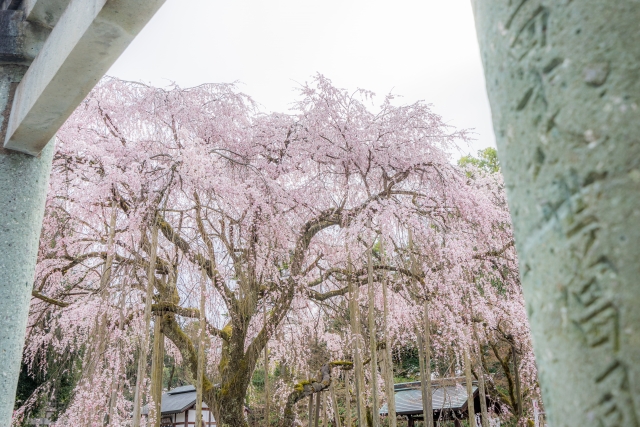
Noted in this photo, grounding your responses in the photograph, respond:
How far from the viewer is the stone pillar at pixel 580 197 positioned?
0.34 metres

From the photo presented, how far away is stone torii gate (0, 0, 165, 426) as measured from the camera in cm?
172

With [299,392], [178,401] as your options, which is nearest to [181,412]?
[178,401]

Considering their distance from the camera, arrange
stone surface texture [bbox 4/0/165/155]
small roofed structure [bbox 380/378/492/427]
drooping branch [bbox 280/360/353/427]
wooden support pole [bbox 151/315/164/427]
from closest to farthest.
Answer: stone surface texture [bbox 4/0/165/155]
wooden support pole [bbox 151/315/164/427]
drooping branch [bbox 280/360/353/427]
small roofed structure [bbox 380/378/492/427]

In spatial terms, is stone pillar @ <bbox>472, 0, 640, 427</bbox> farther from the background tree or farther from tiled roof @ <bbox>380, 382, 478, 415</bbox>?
tiled roof @ <bbox>380, 382, 478, 415</bbox>

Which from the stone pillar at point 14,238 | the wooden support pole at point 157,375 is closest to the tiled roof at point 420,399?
the wooden support pole at point 157,375

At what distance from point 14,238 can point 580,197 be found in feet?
7.72

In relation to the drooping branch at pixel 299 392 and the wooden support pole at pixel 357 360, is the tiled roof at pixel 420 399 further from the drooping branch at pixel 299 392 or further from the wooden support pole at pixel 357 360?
the wooden support pole at pixel 357 360

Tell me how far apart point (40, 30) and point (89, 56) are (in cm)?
77

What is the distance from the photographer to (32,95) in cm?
206

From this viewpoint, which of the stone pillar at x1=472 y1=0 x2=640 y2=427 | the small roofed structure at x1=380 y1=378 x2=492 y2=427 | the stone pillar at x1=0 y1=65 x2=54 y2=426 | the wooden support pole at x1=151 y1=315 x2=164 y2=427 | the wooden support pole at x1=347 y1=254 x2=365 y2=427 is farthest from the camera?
the small roofed structure at x1=380 y1=378 x2=492 y2=427

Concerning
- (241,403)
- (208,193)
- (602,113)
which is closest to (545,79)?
(602,113)

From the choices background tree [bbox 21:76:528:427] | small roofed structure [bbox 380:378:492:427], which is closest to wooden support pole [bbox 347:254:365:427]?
background tree [bbox 21:76:528:427]

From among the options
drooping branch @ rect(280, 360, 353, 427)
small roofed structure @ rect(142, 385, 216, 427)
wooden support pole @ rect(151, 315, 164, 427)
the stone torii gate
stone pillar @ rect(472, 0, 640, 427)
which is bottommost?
small roofed structure @ rect(142, 385, 216, 427)

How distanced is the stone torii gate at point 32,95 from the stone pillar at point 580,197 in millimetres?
1574
